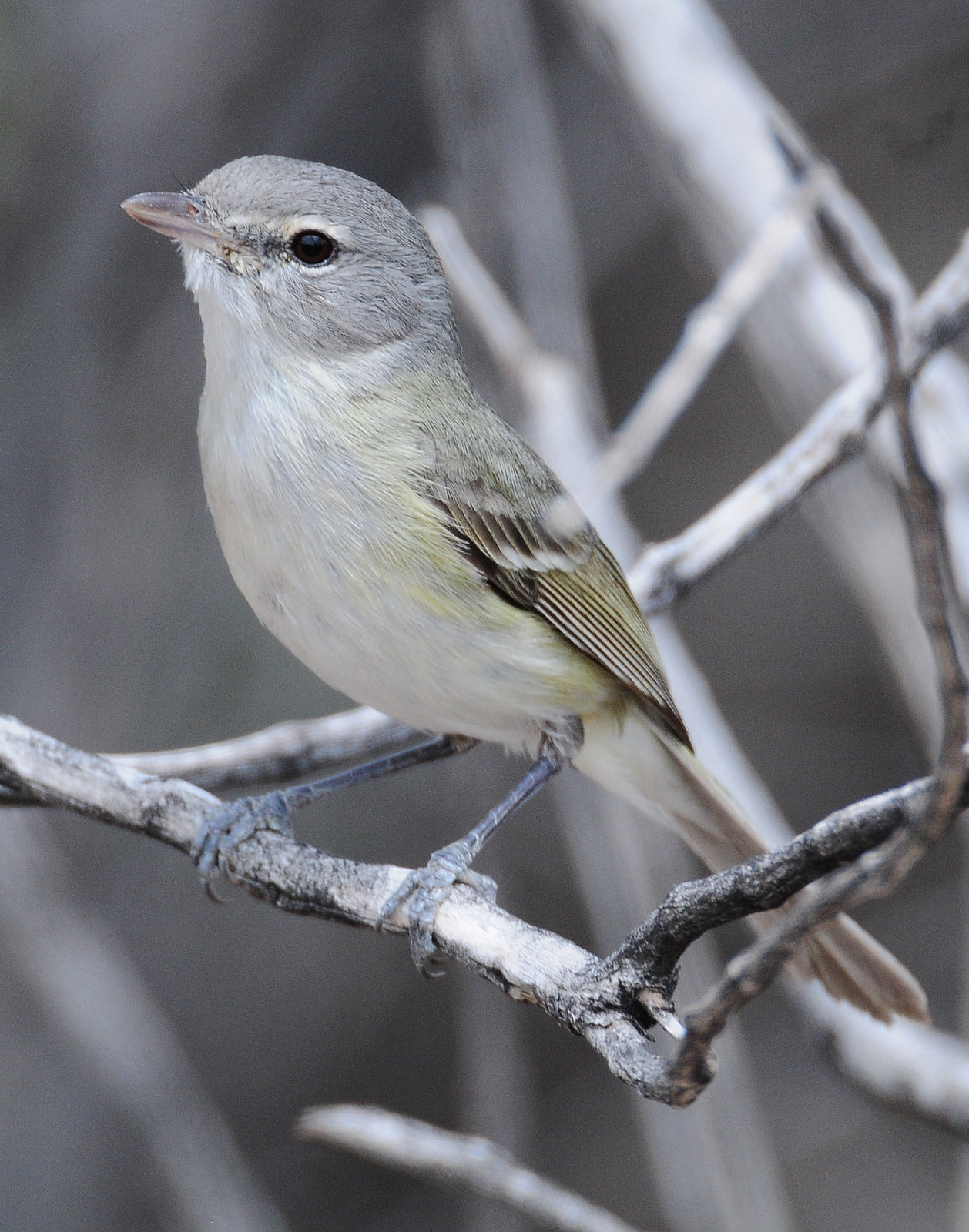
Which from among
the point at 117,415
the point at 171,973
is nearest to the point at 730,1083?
the point at 171,973

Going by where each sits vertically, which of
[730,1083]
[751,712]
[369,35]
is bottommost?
[730,1083]

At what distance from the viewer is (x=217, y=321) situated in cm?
273

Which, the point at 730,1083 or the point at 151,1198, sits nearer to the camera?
the point at 730,1083

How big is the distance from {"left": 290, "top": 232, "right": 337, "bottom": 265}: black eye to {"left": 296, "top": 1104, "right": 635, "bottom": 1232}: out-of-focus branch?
1794mm

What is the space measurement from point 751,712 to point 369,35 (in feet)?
10.4

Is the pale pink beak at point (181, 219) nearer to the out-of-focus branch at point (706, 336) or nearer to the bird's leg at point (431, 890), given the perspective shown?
the out-of-focus branch at point (706, 336)

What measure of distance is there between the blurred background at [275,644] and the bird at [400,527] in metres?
0.95

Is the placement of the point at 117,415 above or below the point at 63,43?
below

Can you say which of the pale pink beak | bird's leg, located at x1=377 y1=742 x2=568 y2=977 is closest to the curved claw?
bird's leg, located at x1=377 y1=742 x2=568 y2=977

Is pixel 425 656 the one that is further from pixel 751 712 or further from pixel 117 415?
pixel 751 712

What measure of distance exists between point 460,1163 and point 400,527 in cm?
123

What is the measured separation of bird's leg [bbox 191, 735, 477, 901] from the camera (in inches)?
103

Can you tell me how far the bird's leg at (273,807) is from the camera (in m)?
2.62

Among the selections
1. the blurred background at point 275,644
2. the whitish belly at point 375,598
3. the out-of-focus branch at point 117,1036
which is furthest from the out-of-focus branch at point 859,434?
the out-of-focus branch at point 117,1036
